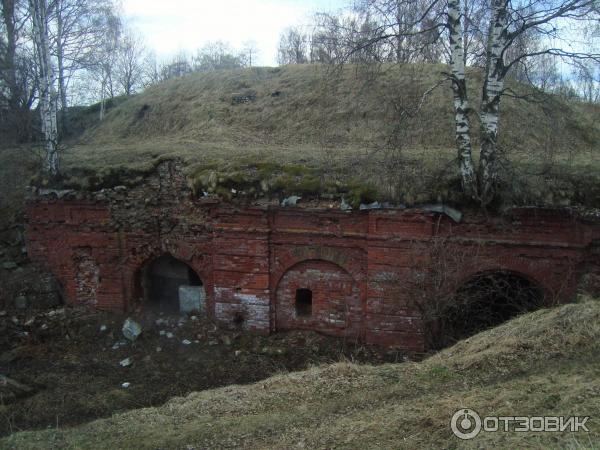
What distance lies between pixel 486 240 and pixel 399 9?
4.33m

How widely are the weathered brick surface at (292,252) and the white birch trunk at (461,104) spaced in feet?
2.41

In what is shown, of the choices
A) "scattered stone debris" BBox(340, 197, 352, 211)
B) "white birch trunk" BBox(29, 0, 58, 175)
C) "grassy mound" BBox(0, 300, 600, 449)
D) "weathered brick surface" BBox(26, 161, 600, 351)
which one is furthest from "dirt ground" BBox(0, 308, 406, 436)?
"white birch trunk" BBox(29, 0, 58, 175)

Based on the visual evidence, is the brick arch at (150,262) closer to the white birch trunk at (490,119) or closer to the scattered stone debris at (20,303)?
the scattered stone debris at (20,303)

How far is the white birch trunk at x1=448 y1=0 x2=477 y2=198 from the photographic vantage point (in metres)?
8.03

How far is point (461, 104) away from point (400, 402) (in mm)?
5501

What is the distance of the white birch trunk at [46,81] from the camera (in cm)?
1092

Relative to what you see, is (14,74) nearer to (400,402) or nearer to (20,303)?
(20,303)

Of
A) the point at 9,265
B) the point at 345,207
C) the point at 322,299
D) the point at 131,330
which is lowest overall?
the point at 131,330

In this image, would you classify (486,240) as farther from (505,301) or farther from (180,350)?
(180,350)

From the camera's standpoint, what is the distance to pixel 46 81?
36.3 feet

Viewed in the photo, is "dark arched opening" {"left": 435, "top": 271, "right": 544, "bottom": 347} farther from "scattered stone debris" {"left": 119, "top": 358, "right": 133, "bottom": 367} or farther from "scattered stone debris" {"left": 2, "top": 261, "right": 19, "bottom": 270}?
"scattered stone debris" {"left": 2, "top": 261, "right": 19, "bottom": 270}

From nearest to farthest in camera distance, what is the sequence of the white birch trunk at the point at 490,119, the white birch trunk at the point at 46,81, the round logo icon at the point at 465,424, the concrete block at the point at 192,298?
1. the round logo icon at the point at 465,424
2. the white birch trunk at the point at 490,119
3. the concrete block at the point at 192,298
4. the white birch trunk at the point at 46,81

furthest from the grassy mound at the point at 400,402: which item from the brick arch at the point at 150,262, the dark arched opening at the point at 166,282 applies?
the dark arched opening at the point at 166,282

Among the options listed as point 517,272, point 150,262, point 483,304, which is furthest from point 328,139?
point 517,272
